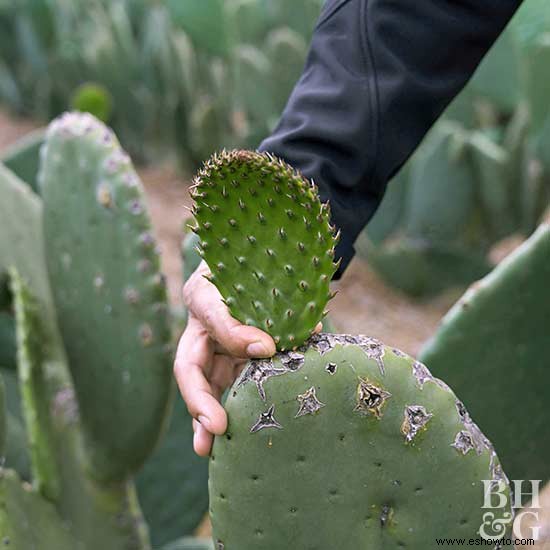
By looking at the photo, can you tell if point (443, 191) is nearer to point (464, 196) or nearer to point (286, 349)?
point (464, 196)

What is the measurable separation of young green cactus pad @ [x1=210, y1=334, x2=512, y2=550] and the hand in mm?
16

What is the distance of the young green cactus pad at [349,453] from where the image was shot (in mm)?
732

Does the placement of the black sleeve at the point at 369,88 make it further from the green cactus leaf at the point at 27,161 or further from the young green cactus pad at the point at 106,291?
the green cactus leaf at the point at 27,161

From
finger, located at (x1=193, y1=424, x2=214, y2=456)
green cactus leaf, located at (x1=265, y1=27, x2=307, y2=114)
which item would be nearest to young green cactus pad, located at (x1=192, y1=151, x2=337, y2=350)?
finger, located at (x1=193, y1=424, x2=214, y2=456)

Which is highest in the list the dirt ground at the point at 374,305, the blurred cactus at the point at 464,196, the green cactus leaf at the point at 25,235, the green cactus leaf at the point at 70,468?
the green cactus leaf at the point at 25,235

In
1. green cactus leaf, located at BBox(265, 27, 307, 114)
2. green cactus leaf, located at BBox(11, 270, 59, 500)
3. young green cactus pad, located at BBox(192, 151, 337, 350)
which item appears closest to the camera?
young green cactus pad, located at BBox(192, 151, 337, 350)

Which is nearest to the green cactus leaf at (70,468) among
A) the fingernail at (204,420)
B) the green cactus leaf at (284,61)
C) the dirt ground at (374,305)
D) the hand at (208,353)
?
the hand at (208,353)

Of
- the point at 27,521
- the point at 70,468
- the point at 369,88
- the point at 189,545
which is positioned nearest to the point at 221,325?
the point at 369,88

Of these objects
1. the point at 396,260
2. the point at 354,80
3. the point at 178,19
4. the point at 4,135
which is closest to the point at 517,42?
the point at 396,260

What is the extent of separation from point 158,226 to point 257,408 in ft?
9.57

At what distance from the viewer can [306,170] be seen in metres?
0.96

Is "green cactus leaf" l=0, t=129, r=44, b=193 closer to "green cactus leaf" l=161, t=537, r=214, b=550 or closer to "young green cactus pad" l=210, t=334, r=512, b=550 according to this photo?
"green cactus leaf" l=161, t=537, r=214, b=550

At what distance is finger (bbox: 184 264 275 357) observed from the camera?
0.75 metres

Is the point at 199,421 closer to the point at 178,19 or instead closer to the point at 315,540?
the point at 315,540
